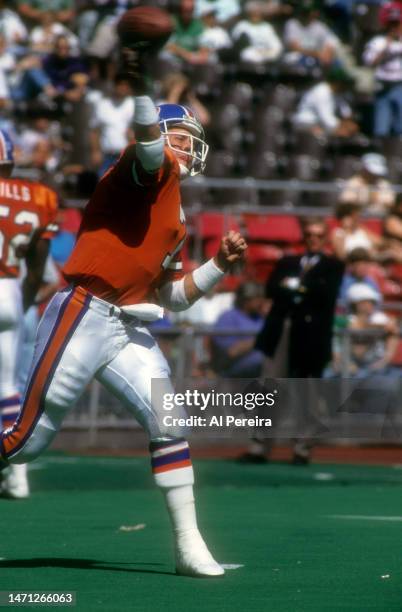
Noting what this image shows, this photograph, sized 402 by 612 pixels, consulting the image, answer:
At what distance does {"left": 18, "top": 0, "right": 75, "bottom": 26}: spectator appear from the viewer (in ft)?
Answer: 61.7

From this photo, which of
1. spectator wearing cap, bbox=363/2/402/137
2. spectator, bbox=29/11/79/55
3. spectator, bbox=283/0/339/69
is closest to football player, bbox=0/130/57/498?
spectator, bbox=29/11/79/55

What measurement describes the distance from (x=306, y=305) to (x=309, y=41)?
833 cm

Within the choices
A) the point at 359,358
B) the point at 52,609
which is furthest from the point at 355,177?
the point at 52,609

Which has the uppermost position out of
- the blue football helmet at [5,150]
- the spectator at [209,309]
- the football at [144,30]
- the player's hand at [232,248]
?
the football at [144,30]

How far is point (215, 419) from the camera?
640cm

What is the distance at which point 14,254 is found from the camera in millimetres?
8938

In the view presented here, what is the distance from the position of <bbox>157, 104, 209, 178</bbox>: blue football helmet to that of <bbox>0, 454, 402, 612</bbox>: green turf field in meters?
1.65

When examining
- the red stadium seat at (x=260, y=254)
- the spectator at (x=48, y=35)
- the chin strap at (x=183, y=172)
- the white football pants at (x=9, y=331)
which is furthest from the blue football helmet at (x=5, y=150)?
the spectator at (x=48, y=35)

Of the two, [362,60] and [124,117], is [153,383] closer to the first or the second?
[124,117]

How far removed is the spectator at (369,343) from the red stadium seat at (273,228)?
2.32m

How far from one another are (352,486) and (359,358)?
11.1 ft

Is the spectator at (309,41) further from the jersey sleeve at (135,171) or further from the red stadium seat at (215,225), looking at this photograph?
the jersey sleeve at (135,171)

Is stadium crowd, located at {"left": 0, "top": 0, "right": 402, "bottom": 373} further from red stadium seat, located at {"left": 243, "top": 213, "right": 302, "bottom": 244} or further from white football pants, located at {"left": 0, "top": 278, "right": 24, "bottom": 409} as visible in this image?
white football pants, located at {"left": 0, "top": 278, "right": 24, "bottom": 409}

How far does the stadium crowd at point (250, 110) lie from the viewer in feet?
52.0
